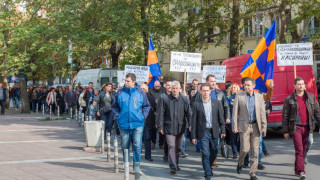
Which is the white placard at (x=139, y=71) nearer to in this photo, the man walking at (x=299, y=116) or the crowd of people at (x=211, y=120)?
the crowd of people at (x=211, y=120)

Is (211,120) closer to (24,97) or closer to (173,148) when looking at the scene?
(173,148)

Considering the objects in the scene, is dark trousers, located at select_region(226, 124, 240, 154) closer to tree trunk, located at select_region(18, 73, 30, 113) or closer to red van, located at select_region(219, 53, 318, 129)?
red van, located at select_region(219, 53, 318, 129)

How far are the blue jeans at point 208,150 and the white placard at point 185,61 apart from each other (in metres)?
5.60

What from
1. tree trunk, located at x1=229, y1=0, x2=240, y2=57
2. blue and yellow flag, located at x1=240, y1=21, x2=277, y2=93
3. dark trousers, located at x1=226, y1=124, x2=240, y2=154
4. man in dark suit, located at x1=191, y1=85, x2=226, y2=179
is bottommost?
dark trousers, located at x1=226, y1=124, x2=240, y2=154

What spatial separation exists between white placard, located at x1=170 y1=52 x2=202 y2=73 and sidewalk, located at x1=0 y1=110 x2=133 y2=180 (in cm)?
359

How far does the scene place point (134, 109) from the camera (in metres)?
9.30

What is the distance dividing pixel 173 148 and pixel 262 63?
3.36 metres

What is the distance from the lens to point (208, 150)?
908 cm

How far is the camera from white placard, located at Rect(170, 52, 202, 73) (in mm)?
14680

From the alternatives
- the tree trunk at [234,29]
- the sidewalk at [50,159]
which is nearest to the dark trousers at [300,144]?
the sidewalk at [50,159]

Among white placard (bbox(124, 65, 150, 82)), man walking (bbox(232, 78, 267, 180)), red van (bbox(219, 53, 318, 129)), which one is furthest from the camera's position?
white placard (bbox(124, 65, 150, 82))

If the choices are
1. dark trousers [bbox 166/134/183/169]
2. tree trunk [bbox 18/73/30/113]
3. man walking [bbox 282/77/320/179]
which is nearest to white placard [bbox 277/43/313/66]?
man walking [bbox 282/77/320/179]

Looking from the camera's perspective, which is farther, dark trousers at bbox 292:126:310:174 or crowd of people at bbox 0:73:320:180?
crowd of people at bbox 0:73:320:180

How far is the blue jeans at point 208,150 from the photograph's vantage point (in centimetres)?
885
